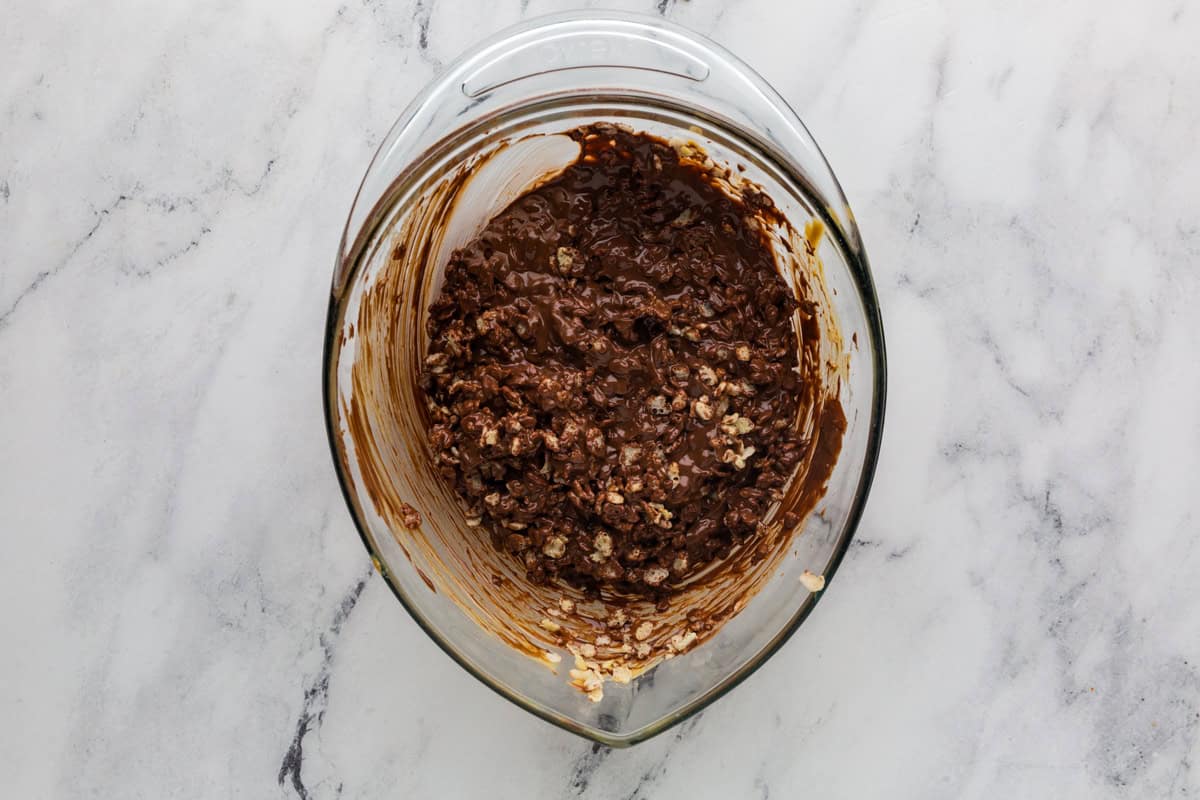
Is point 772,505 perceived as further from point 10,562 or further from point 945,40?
point 10,562

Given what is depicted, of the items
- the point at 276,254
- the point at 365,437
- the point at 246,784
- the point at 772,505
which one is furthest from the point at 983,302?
the point at 246,784

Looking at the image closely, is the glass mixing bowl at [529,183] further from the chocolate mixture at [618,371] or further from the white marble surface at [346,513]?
the white marble surface at [346,513]

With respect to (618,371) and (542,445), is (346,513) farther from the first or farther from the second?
(618,371)

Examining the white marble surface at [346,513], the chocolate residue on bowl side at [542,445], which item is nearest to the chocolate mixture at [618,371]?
the chocolate residue on bowl side at [542,445]

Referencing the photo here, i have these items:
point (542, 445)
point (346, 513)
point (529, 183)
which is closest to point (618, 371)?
point (542, 445)

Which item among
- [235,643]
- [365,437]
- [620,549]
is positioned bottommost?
[235,643]

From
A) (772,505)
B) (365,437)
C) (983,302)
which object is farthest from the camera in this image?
(983,302)

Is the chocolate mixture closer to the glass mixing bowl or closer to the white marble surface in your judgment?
the glass mixing bowl
